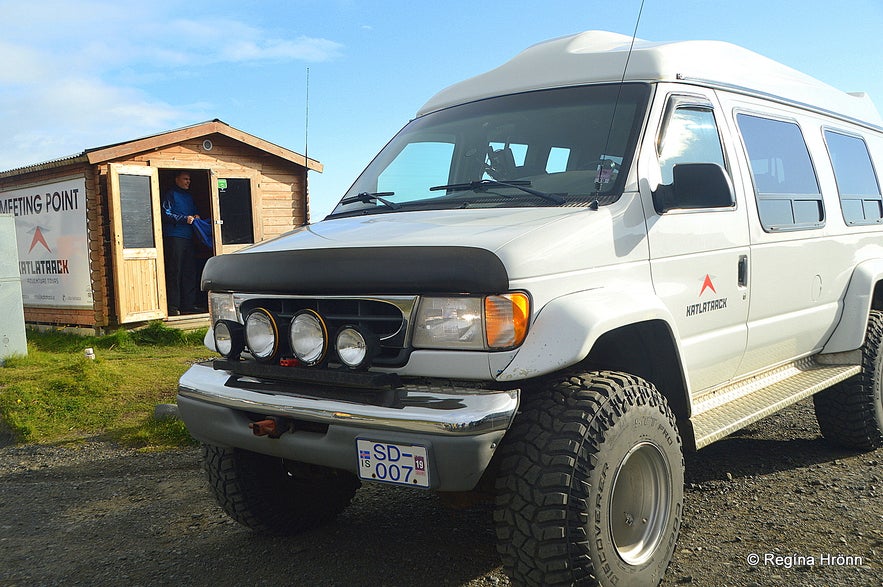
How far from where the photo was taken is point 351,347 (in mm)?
2771

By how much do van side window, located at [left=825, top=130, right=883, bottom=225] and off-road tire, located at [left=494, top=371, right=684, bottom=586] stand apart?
10.3 feet

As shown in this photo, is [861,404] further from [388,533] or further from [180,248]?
[180,248]

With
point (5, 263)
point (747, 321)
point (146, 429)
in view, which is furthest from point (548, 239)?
point (5, 263)

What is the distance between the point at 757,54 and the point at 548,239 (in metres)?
2.87

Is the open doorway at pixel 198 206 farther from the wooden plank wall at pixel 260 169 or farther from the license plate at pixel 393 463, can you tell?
the license plate at pixel 393 463

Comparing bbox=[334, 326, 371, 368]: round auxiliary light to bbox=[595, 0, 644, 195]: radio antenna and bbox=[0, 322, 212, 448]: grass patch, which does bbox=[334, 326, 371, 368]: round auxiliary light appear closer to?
bbox=[595, 0, 644, 195]: radio antenna

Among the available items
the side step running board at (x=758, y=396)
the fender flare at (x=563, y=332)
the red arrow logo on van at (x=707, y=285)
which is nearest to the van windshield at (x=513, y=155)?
the fender flare at (x=563, y=332)

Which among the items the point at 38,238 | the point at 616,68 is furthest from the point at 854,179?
the point at 38,238

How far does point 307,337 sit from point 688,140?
2.12 meters

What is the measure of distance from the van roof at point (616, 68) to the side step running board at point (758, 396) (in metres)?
1.64

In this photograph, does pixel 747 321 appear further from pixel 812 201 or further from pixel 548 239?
pixel 548 239

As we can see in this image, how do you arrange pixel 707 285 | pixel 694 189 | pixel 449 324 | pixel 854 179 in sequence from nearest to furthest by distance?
pixel 449 324, pixel 694 189, pixel 707 285, pixel 854 179

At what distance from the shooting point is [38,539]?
402 centimetres

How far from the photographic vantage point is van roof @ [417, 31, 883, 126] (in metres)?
3.67
